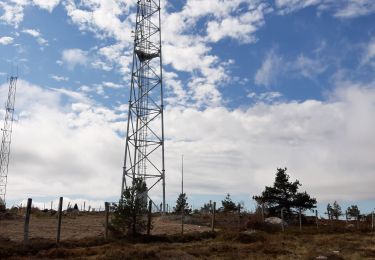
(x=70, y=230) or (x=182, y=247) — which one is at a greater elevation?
(x=70, y=230)

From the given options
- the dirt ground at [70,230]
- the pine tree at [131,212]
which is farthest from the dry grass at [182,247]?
the pine tree at [131,212]

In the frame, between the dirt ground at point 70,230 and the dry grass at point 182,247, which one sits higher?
the dirt ground at point 70,230

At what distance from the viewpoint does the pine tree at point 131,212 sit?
27344 millimetres

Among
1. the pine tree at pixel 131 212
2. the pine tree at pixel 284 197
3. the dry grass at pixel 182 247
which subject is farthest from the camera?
the pine tree at pixel 284 197

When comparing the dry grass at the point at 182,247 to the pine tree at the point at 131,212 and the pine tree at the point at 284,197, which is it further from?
the pine tree at the point at 284,197

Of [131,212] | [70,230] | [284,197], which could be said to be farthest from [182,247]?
Result: [284,197]

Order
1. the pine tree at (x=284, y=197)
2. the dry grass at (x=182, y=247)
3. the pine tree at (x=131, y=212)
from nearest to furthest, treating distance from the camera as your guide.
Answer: the dry grass at (x=182, y=247), the pine tree at (x=131, y=212), the pine tree at (x=284, y=197)

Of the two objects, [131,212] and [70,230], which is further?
[70,230]

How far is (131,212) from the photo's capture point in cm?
2748

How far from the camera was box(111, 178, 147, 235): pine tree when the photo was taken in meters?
27.3

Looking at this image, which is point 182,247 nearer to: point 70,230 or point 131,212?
point 131,212

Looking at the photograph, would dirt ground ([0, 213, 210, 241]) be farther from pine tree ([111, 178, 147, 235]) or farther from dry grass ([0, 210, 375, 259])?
pine tree ([111, 178, 147, 235])

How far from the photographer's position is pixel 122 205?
90.0 ft

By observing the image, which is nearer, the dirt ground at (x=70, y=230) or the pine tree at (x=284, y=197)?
the dirt ground at (x=70, y=230)
